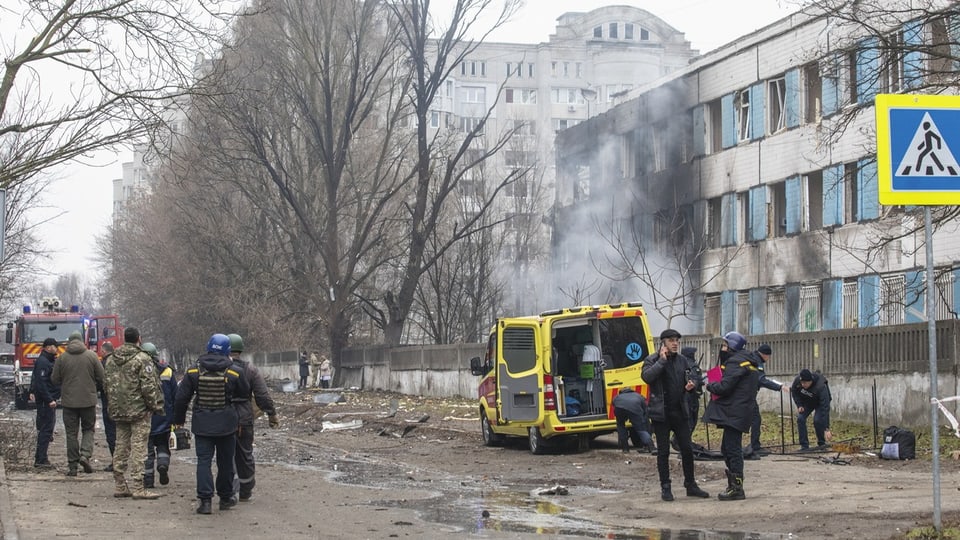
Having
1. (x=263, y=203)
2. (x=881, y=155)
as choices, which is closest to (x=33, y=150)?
(x=881, y=155)

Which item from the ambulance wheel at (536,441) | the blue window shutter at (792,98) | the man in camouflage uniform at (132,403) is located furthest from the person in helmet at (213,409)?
the blue window shutter at (792,98)

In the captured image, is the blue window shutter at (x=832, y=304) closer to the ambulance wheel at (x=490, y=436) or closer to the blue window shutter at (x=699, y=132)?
the blue window shutter at (x=699, y=132)

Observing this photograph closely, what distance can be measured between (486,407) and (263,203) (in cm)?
2922

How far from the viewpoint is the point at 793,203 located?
37.1 metres

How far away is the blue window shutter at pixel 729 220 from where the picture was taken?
40.4 meters

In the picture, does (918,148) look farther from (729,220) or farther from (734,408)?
(729,220)

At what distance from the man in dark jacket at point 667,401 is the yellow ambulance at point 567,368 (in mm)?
6112

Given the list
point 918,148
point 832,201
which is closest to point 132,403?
point 918,148

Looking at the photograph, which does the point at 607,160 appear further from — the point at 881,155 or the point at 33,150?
the point at 881,155

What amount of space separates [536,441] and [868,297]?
16.4 metres

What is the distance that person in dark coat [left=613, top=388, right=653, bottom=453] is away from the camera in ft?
61.1

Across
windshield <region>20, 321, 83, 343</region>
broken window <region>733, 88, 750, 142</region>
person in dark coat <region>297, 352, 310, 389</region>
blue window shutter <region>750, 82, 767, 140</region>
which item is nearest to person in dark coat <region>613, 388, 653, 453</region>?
blue window shutter <region>750, 82, 767, 140</region>

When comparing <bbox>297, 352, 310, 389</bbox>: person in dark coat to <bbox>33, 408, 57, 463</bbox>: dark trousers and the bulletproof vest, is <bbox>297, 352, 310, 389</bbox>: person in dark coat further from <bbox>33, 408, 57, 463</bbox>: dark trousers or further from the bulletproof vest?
the bulletproof vest

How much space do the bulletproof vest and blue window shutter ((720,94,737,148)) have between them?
29.8 metres
